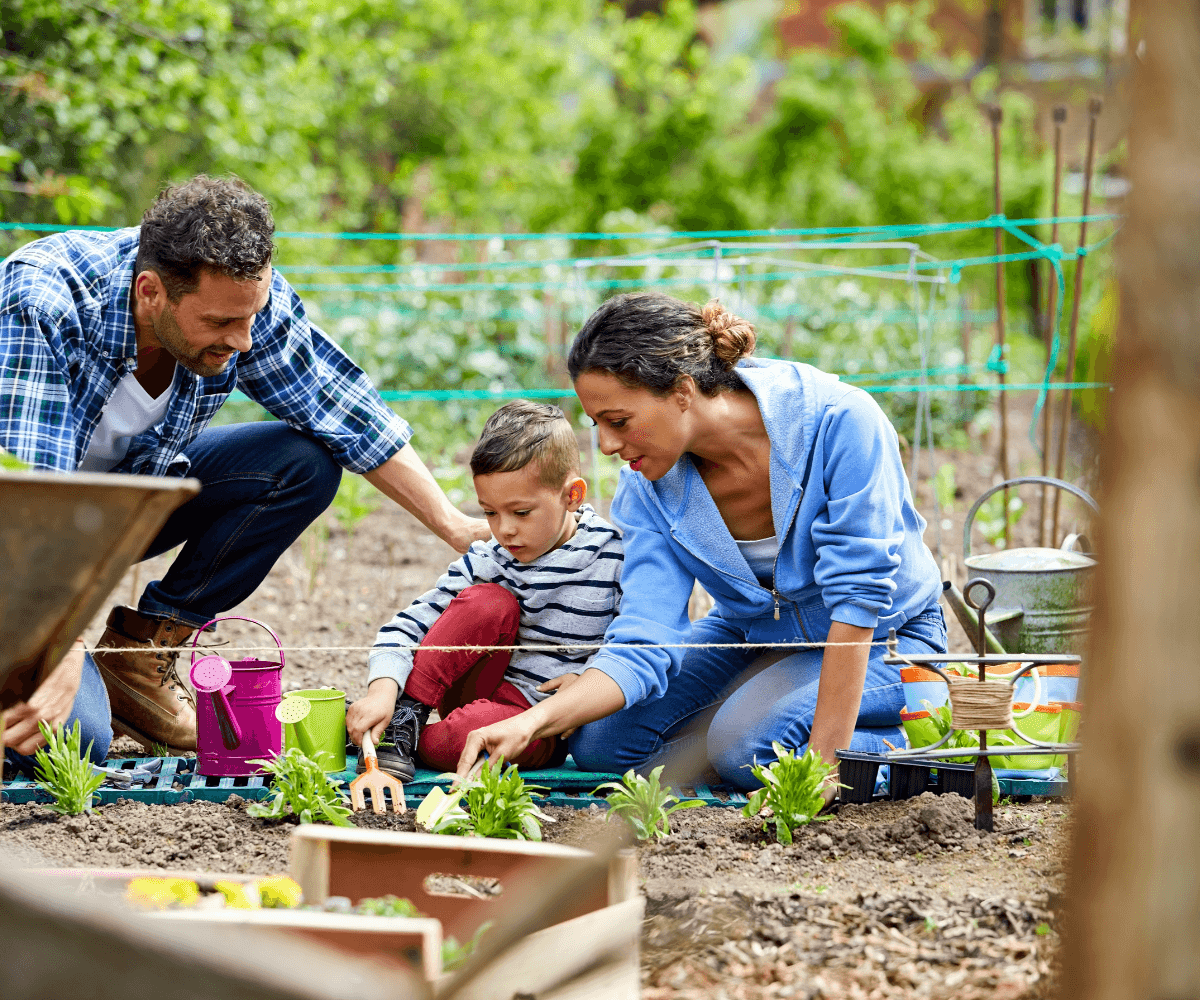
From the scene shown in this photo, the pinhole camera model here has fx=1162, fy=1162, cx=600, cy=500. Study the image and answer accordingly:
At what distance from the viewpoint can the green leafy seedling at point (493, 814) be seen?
2232 millimetres

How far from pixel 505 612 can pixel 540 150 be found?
11.2 m

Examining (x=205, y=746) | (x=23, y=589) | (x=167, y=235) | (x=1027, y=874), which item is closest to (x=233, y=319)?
(x=167, y=235)

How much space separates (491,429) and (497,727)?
71 centimetres

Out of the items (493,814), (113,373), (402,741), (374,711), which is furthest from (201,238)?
(493,814)

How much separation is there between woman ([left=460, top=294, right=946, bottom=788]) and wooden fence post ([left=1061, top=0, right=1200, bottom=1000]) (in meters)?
1.53

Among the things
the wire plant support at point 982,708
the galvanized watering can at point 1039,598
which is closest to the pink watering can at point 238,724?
the wire plant support at point 982,708

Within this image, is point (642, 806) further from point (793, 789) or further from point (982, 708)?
point (982, 708)

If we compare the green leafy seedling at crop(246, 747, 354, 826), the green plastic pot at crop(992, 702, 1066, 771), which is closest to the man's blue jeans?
the green leafy seedling at crop(246, 747, 354, 826)

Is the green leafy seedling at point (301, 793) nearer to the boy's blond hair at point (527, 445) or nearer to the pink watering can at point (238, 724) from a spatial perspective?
the pink watering can at point (238, 724)

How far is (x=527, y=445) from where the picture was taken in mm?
2721

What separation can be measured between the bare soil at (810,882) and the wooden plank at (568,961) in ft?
0.48

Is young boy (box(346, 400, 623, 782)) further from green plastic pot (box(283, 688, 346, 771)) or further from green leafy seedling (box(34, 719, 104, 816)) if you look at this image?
green leafy seedling (box(34, 719, 104, 816))

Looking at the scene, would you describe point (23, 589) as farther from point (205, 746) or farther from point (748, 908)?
point (205, 746)

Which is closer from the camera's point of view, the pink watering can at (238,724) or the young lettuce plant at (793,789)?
the young lettuce plant at (793,789)
